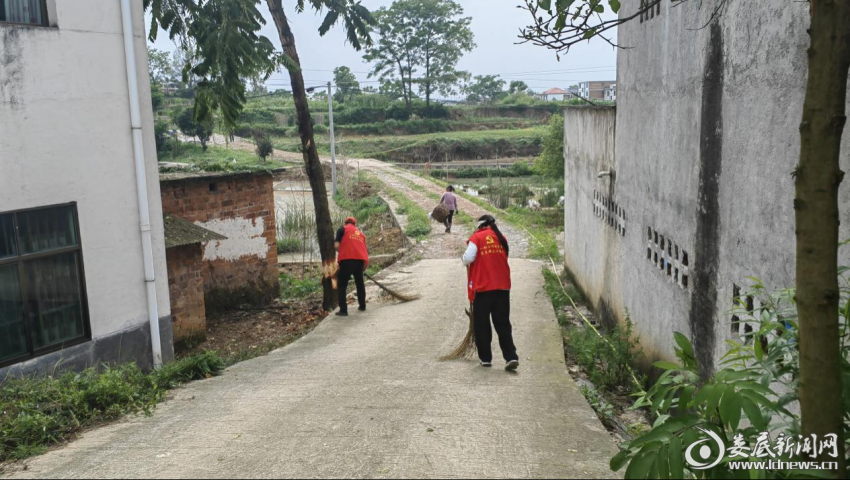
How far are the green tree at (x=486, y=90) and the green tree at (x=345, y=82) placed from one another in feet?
42.6

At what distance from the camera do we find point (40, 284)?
7316 mm

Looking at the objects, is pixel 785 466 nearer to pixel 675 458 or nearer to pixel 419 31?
pixel 675 458

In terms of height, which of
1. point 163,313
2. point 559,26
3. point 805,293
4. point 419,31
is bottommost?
point 163,313

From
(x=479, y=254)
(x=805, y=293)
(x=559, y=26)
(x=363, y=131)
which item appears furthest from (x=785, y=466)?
(x=363, y=131)

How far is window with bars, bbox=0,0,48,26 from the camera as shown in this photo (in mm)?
7059

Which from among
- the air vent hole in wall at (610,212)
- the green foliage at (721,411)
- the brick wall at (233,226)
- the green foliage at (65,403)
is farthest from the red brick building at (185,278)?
the green foliage at (721,411)

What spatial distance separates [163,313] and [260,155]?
3489cm

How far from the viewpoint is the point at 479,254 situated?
281 inches

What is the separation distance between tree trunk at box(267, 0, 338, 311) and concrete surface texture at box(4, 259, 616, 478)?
12.5 ft

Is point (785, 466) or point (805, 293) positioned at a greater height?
point (805, 293)

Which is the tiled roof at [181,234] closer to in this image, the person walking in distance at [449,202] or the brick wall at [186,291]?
the brick wall at [186,291]

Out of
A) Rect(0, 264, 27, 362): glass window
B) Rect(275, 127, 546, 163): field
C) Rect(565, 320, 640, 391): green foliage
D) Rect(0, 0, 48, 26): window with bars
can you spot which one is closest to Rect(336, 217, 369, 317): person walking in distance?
Rect(565, 320, 640, 391): green foliage

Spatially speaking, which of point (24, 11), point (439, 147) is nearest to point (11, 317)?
point (24, 11)

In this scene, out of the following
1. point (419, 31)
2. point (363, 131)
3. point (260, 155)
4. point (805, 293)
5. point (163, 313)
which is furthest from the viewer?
point (419, 31)
